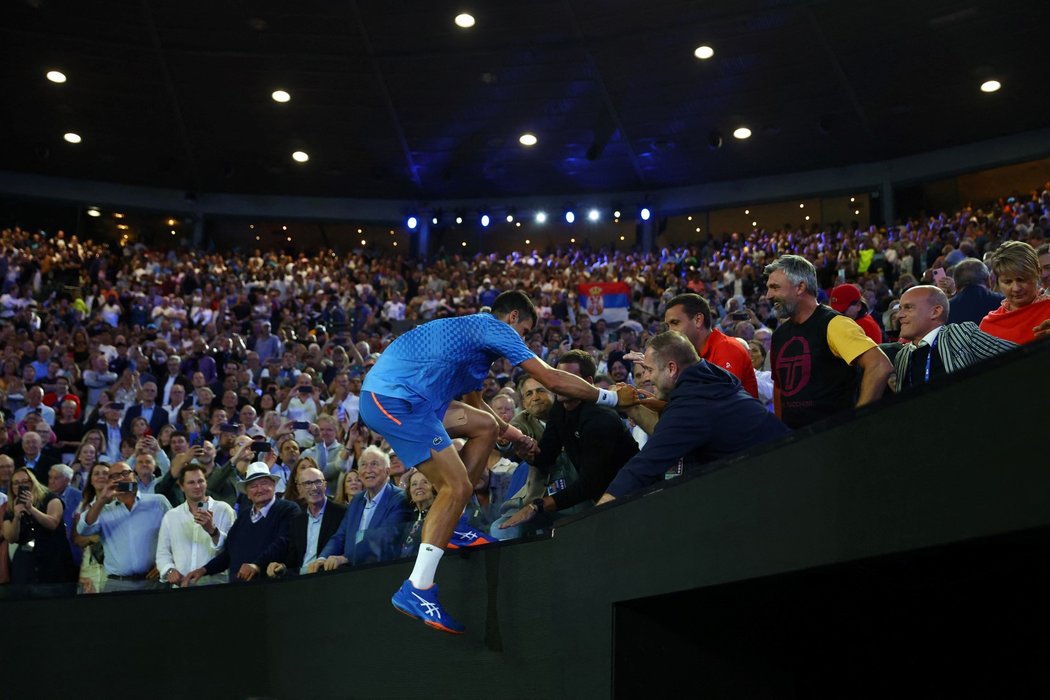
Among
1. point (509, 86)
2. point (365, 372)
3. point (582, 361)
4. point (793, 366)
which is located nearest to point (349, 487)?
point (582, 361)

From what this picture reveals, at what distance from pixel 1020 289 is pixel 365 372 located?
9.49 metres

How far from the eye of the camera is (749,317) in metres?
11.4

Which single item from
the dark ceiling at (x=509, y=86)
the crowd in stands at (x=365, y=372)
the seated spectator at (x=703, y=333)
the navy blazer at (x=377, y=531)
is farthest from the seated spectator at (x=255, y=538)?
the dark ceiling at (x=509, y=86)

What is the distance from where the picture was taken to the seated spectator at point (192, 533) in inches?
257

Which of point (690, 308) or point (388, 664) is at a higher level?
point (690, 308)

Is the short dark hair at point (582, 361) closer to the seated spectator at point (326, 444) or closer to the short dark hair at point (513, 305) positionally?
the short dark hair at point (513, 305)

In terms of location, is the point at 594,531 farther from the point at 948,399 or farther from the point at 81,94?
the point at 81,94

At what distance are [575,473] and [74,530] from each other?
449 centimetres

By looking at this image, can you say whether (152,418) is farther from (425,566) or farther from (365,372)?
(425,566)

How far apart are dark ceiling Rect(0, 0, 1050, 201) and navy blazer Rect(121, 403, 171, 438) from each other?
29.4ft

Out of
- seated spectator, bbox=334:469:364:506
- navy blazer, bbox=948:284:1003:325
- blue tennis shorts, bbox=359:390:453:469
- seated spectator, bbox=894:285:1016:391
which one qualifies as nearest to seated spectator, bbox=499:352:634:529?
blue tennis shorts, bbox=359:390:453:469

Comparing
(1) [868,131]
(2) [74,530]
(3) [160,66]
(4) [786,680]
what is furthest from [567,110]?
(4) [786,680]

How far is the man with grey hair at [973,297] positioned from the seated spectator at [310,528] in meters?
3.70

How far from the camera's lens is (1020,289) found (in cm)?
431
